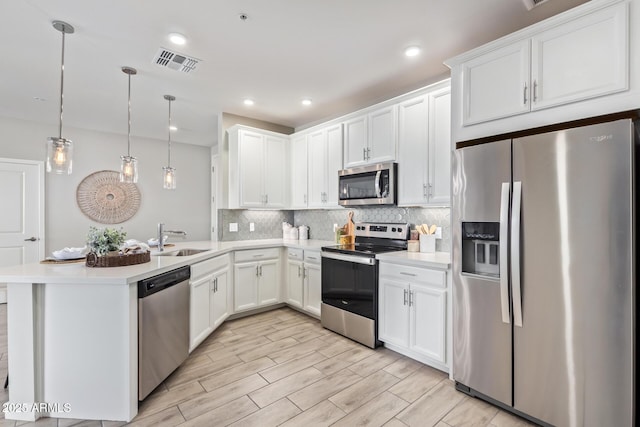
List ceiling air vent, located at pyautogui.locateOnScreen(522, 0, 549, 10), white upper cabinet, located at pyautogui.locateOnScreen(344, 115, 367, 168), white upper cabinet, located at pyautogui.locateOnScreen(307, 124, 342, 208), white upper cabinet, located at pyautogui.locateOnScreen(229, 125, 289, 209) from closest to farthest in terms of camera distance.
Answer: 1. ceiling air vent, located at pyautogui.locateOnScreen(522, 0, 549, 10)
2. white upper cabinet, located at pyautogui.locateOnScreen(344, 115, 367, 168)
3. white upper cabinet, located at pyautogui.locateOnScreen(307, 124, 342, 208)
4. white upper cabinet, located at pyautogui.locateOnScreen(229, 125, 289, 209)

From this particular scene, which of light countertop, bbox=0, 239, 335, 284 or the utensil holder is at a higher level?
the utensil holder

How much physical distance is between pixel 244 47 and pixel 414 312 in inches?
106

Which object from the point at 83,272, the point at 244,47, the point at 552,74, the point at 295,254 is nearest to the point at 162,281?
the point at 83,272

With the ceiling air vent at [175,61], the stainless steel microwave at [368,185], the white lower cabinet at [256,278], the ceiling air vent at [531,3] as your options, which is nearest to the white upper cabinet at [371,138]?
the stainless steel microwave at [368,185]

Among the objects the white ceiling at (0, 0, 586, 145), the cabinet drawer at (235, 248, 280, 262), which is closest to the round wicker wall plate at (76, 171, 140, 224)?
the white ceiling at (0, 0, 586, 145)

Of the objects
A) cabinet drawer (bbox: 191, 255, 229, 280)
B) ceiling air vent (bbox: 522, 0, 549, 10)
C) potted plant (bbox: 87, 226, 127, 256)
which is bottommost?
cabinet drawer (bbox: 191, 255, 229, 280)

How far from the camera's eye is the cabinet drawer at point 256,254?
3697mm

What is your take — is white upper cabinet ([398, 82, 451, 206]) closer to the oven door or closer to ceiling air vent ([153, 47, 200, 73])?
the oven door

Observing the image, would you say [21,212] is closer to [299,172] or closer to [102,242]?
[102,242]

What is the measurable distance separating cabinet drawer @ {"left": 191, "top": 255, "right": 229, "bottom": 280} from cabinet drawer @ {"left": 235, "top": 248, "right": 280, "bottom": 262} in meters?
0.20

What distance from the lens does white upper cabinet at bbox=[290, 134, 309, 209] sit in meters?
4.29

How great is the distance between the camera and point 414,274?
2.60 meters

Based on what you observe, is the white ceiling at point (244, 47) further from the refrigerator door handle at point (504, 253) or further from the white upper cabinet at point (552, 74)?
the refrigerator door handle at point (504, 253)

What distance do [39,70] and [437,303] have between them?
14.1 feet
